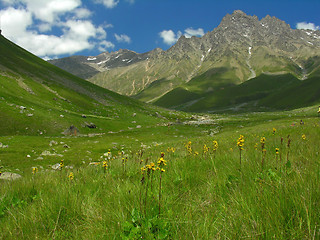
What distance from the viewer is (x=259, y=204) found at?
2125 mm

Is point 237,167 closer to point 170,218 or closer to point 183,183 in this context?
point 183,183

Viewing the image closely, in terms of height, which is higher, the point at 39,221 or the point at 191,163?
the point at 191,163

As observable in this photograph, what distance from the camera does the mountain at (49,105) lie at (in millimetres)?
45062

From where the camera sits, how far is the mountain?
4506 centimetres

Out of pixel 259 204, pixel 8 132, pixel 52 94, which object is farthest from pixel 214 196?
pixel 52 94

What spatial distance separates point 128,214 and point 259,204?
1.73m

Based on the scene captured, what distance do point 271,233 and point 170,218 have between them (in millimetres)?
1128

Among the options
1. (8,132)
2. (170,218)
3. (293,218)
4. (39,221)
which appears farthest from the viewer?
(8,132)

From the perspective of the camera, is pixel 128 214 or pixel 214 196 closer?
pixel 128 214

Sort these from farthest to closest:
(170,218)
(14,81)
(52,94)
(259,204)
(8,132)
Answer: (52,94) < (14,81) < (8,132) < (170,218) < (259,204)

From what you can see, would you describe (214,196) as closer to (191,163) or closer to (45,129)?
(191,163)

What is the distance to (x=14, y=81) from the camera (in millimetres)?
68250

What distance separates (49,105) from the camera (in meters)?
62.3

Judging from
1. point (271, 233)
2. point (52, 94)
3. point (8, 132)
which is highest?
point (52, 94)
